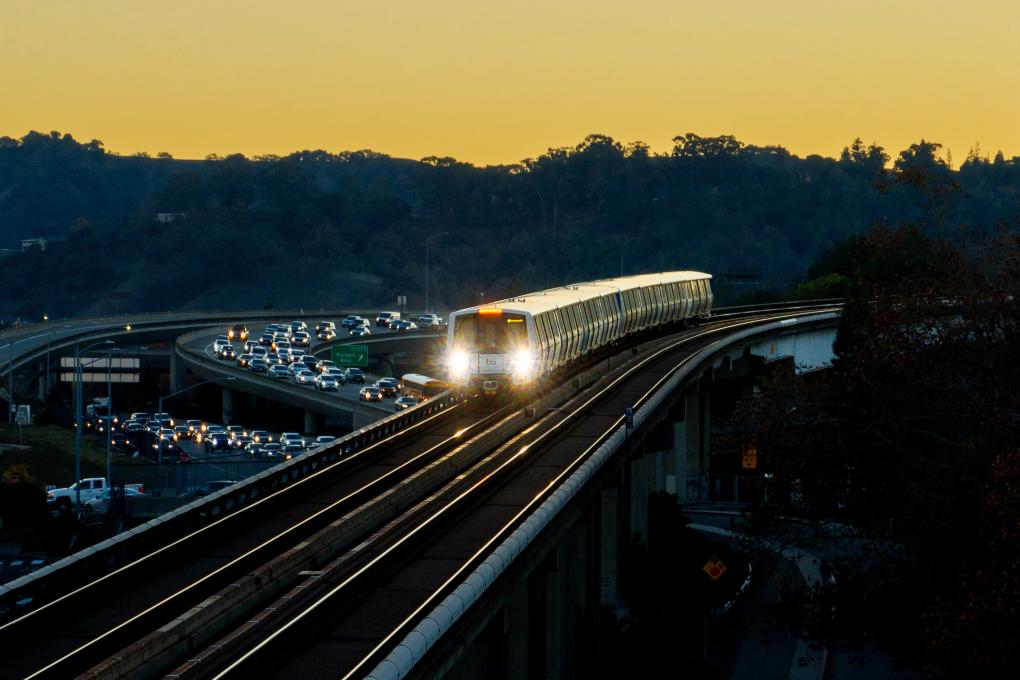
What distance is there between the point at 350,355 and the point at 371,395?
570 inches

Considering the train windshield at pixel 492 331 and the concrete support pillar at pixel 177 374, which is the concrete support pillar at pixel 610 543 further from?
the concrete support pillar at pixel 177 374

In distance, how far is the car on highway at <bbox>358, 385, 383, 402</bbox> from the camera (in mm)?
100625

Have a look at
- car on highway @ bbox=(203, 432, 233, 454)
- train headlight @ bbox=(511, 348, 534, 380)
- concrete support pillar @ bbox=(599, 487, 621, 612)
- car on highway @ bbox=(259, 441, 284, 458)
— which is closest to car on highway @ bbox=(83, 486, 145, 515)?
train headlight @ bbox=(511, 348, 534, 380)

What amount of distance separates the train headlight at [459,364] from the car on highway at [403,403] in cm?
3582

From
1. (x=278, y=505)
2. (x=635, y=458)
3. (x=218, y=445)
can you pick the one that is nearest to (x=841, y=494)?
(x=278, y=505)

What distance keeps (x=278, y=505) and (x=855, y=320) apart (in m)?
14.9

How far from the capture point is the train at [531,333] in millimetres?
53625

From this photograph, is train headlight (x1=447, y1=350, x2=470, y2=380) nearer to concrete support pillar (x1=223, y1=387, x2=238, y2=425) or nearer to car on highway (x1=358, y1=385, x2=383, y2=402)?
car on highway (x1=358, y1=385, x2=383, y2=402)

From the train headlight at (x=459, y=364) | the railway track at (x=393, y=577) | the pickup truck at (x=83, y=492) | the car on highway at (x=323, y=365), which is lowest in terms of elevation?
the pickup truck at (x=83, y=492)

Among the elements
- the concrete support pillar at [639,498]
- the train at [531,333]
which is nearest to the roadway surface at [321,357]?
the train at [531,333]

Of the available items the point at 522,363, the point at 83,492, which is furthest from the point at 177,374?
the point at 522,363

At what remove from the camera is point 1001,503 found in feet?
93.1

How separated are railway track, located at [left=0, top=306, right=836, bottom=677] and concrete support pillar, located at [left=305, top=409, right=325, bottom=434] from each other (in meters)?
62.5

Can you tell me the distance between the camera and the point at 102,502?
60.4 m
